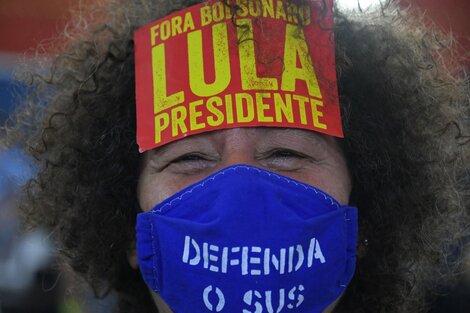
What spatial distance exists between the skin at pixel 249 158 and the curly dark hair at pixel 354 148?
0.44 feet

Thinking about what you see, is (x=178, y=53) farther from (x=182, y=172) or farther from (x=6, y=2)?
(x=6, y=2)

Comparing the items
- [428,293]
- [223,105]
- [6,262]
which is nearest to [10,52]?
[6,262]

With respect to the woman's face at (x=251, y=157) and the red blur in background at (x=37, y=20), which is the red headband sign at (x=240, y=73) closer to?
the woman's face at (x=251, y=157)

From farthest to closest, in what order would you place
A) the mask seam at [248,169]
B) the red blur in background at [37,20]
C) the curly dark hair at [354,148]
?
1. the red blur in background at [37,20]
2. the curly dark hair at [354,148]
3. the mask seam at [248,169]

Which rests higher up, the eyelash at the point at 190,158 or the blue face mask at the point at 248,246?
the eyelash at the point at 190,158

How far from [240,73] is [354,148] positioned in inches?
16.3

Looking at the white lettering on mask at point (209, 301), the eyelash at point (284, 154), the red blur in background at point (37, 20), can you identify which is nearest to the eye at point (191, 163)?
the eyelash at point (284, 154)

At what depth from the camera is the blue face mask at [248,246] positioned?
1.77 m

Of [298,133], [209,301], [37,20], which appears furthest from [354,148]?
[37,20]

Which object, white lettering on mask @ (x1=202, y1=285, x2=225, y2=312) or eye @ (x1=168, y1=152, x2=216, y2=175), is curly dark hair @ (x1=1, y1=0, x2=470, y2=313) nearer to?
eye @ (x1=168, y1=152, x2=216, y2=175)

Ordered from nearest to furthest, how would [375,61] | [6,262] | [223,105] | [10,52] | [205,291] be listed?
[205,291], [223,105], [375,61], [6,262], [10,52]

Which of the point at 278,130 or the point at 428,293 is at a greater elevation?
the point at 278,130

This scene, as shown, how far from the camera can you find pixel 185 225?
1.83m

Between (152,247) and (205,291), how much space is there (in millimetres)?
211
